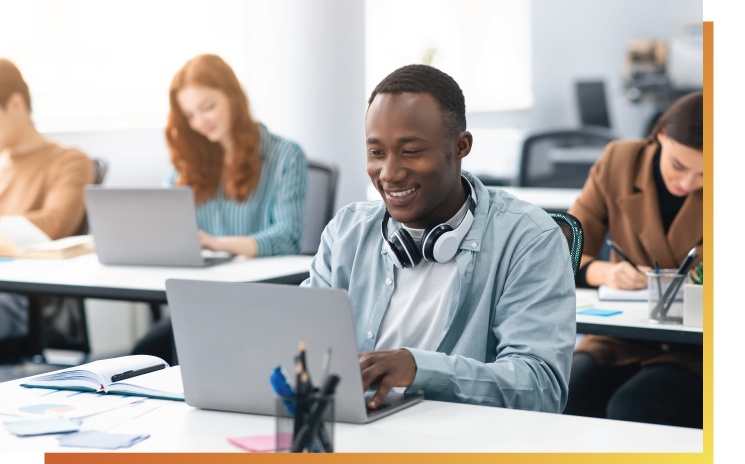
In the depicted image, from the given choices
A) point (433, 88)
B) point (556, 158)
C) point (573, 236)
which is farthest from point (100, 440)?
point (556, 158)

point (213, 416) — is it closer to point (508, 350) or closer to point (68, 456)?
point (68, 456)

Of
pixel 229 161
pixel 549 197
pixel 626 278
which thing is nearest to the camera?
pixel 626 278

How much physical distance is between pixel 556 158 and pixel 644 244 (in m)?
2.31

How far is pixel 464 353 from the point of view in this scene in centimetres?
141

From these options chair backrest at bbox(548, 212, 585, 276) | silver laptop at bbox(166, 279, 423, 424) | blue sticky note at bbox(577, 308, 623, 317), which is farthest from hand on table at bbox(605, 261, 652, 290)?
silver laptop at bbox(166, 279, 423, 424)

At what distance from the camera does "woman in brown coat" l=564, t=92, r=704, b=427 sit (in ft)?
6.65

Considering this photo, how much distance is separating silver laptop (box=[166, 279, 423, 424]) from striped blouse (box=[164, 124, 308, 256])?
5.63 feet

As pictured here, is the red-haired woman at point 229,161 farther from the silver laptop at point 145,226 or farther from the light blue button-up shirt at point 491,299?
the light blue button-up shirt at point 491,299

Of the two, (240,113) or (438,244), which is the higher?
(240,113)

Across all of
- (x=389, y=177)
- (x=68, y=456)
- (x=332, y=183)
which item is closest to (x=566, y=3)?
(x=332, y=183)

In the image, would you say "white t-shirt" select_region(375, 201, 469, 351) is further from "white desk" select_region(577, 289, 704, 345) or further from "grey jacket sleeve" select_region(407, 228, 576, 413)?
"white desk" select_region(577, 289, 704, 345)

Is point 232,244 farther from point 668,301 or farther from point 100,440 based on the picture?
point 100,440

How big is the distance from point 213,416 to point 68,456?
213 mm

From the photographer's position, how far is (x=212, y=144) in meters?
3.06
